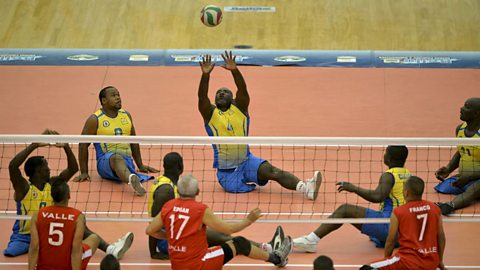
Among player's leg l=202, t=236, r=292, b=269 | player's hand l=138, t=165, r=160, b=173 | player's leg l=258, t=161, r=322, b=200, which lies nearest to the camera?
player's leg l=202, t=236, r=292, b=269

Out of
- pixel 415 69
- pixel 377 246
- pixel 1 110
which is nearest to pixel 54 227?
pixel 377 246

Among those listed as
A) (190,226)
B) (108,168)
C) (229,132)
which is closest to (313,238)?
(190,226)

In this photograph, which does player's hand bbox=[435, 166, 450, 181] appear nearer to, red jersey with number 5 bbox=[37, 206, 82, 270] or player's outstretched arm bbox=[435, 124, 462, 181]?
player's outstretched arm bbox=[435, 124, 462, 181]

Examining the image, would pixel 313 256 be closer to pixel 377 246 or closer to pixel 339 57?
pixel 377 246

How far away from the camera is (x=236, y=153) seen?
1360 centimetres

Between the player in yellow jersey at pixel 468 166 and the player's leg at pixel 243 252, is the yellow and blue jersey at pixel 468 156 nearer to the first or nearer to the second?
the player in yellow jersey at pixel 468 166

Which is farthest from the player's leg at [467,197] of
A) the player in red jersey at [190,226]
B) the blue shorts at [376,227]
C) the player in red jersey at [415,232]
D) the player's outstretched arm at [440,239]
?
the player in red jersey at [190,226]

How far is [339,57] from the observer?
18.7m

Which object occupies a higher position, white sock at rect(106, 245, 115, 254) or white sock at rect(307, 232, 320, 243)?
white sock at rect(307, 232, 320, 243)

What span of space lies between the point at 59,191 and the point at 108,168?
367 centimetres

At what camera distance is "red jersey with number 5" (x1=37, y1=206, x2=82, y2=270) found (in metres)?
10.1

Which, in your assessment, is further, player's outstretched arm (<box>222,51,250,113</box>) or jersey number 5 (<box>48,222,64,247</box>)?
player's outstretched arm (<box>222,51,250,113</box>)

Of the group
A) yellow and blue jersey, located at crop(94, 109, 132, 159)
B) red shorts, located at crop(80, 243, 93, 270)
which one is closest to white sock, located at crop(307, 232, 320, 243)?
red shorts, located at crop(80, 243, 93, 270)

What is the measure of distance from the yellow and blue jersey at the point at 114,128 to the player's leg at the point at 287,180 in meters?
1.98
